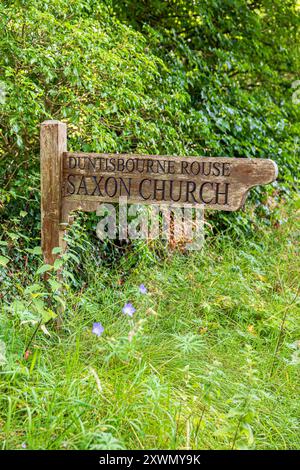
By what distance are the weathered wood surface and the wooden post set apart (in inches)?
1.9

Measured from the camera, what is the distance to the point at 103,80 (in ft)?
16.1

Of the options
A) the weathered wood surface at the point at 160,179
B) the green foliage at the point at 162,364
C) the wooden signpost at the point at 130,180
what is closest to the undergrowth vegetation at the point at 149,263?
the green foliage at the point at 162,364

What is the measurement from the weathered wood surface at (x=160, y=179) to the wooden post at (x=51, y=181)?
0.16ft

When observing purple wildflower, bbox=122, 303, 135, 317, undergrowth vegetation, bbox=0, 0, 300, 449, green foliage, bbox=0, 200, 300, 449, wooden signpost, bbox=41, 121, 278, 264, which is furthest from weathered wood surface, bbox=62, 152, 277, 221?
purple wildflower, bbox=122, 303, 135, 317

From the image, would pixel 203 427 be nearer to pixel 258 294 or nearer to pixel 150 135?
pixel 258 294

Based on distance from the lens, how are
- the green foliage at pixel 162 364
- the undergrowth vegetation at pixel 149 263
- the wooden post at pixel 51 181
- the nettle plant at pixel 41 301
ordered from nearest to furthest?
the green foliage at pixel 162 364 → the undergrowth vegetation at pixel 149 263 → the nettle plant at pixel 41 301 → the wooden post at pixel 51 181

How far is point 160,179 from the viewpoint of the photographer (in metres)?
3.56

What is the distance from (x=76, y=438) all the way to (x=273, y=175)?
1.76 m

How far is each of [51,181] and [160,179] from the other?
71cm

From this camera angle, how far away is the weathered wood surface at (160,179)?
342cm

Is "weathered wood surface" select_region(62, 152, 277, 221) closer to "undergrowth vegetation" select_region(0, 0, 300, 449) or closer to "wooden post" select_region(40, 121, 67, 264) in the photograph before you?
"wooden post" select_region(40, 121, 67, 264)

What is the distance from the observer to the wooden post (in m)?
3.74

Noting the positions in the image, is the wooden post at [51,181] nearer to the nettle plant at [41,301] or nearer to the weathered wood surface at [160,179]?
the weathered wood surface at [160,179]

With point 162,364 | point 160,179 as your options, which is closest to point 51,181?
point 160,179
